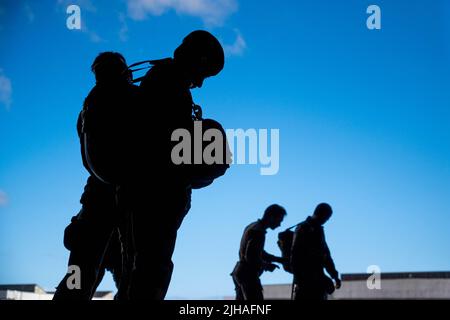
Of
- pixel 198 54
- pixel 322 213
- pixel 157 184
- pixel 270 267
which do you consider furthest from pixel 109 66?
pixel 270 267

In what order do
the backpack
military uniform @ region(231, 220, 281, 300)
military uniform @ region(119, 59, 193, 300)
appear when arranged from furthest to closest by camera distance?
military uniform @ region(231, 220, 281, 300) < the backpack < military uniform @ region(119, 59, 193, 300)

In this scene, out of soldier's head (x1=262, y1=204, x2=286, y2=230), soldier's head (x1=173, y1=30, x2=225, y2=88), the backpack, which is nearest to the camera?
the backpack

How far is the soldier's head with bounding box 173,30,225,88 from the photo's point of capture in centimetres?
222

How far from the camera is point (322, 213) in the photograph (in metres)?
5.71

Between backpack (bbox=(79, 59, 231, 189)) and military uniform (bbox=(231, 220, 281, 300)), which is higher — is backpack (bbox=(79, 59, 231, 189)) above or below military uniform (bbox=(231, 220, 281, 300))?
above

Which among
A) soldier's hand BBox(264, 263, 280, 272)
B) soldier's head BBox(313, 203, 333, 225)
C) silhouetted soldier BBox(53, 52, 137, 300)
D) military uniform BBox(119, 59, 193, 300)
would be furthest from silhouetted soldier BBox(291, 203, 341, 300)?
military uniform BBox(119, 59, 193, 300)

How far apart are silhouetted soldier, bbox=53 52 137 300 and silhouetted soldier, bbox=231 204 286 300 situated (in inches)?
133

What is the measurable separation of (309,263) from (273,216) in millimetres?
648

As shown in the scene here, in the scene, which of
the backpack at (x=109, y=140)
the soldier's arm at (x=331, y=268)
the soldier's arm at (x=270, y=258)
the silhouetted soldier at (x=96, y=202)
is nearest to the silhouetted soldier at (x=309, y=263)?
the soldier's arm at (x=331, y=268)

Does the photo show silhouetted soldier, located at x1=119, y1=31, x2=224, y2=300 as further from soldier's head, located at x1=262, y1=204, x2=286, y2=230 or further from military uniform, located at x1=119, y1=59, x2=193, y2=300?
soldier's head, located at x1=262, y1=204, x2=286, y2=230

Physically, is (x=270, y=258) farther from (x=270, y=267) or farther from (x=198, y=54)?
(x=198, y=54)
